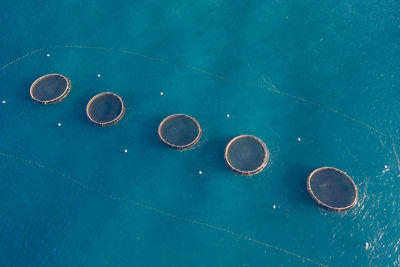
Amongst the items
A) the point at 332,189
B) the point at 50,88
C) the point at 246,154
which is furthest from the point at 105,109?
the point at 332,189

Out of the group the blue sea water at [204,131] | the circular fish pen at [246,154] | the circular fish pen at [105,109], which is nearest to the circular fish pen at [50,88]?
the blue sea water at [204,131]

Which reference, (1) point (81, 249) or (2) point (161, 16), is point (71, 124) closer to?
(1) point (81, 249)

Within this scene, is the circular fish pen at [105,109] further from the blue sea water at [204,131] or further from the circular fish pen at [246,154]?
the circular fish pen at [246,154]

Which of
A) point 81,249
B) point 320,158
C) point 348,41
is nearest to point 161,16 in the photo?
point 348,41

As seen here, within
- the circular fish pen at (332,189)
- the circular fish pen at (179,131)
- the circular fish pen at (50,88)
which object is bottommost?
the circular fish pen at (50,88)

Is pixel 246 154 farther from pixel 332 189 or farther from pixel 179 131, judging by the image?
pixel 332 189

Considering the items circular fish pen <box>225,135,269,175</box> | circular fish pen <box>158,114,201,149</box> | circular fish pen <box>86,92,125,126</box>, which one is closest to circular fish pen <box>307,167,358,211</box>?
circular fish pen <box>225,135,269,175</box>

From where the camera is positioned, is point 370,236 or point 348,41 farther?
point 348,41
